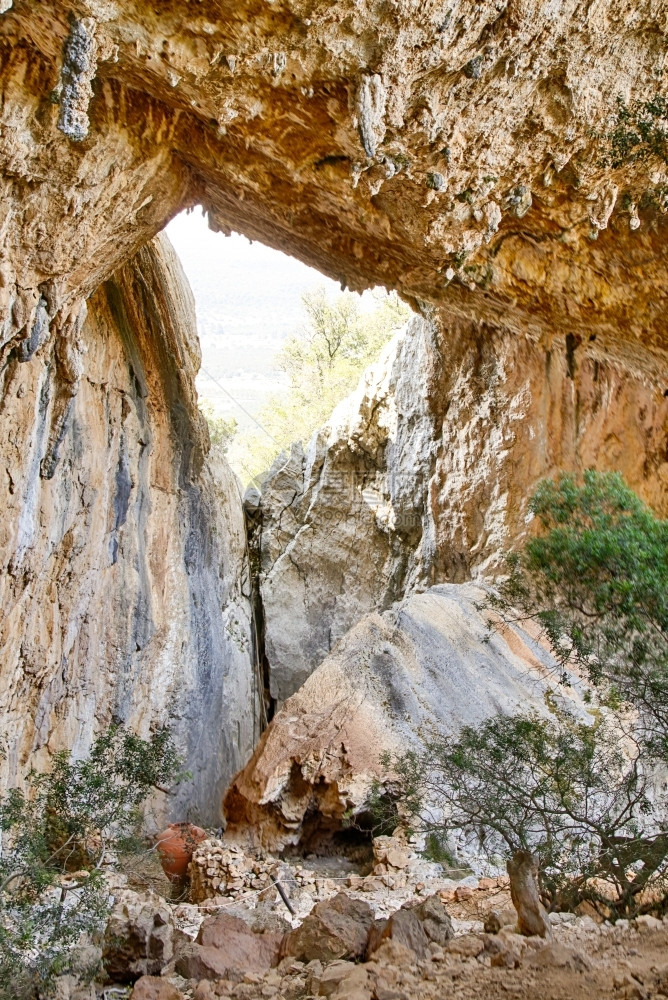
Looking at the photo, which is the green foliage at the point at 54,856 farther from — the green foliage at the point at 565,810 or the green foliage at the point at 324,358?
the green foliage at the point at 324,358

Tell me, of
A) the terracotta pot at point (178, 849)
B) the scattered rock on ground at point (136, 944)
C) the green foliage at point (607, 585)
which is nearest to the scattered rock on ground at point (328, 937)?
the scattered rock on ground at point (136, 944)

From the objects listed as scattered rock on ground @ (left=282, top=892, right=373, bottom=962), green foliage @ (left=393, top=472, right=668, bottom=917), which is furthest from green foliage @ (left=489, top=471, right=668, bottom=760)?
scattered rock on ground @ (left=282, top=892, right=373, bottom=962)

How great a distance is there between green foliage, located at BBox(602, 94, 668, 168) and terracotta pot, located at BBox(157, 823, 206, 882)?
11684mm

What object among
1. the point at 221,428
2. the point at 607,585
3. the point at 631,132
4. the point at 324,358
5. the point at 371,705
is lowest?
the point at 371,705

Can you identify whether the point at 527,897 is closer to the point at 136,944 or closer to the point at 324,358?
the point at 136,944

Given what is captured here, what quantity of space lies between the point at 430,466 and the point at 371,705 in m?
6.47

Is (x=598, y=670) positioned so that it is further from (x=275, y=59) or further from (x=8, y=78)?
(x=8, y=78)

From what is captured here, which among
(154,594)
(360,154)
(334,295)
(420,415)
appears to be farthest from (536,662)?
(334,295)

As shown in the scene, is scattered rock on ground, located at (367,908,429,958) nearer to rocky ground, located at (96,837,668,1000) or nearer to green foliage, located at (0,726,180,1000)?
rocky ground, located at (96,837,668,1000)

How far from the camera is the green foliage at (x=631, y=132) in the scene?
9641 mm

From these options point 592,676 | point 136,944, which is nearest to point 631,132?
point 592,676

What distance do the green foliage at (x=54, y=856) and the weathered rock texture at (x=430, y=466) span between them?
873 centimetres

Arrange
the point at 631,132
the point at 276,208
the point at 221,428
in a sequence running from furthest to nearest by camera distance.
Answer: the point at 221,428 < the point at 276,208 < the point at 631,132

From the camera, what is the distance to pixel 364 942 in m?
8.42
